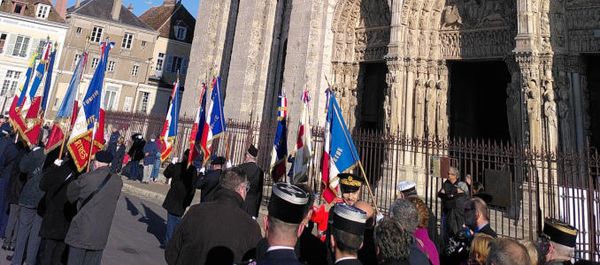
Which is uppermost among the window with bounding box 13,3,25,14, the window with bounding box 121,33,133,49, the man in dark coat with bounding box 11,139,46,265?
the window with bounding box 13,3,25,14

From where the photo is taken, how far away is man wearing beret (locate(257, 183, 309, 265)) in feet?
6.22

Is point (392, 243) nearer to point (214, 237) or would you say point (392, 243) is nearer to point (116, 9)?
point (214, 237)

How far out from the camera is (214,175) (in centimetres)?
592

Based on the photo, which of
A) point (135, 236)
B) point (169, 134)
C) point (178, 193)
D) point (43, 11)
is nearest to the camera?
point (178, 193)

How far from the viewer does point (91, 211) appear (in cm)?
387

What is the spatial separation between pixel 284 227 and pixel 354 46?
14.2 m

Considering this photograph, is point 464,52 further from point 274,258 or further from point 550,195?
point 274,258

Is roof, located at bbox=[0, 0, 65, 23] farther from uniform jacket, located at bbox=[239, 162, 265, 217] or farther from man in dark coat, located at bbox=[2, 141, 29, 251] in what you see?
uniform jacket, located at bbox=[239, 162, 265, 217]

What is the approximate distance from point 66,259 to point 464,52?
510 inches

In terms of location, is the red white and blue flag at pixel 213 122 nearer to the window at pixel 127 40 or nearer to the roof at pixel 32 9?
the window at pixel 127 40

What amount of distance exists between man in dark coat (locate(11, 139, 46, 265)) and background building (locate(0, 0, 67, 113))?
3020 centimetres

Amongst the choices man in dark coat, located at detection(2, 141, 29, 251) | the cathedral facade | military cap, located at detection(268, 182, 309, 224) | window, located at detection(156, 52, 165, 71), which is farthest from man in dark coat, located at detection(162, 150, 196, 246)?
window, located at detection(156, 52, 165, 71)

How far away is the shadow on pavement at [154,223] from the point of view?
767cm

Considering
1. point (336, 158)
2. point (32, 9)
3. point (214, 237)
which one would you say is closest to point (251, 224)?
point (214, 237)
